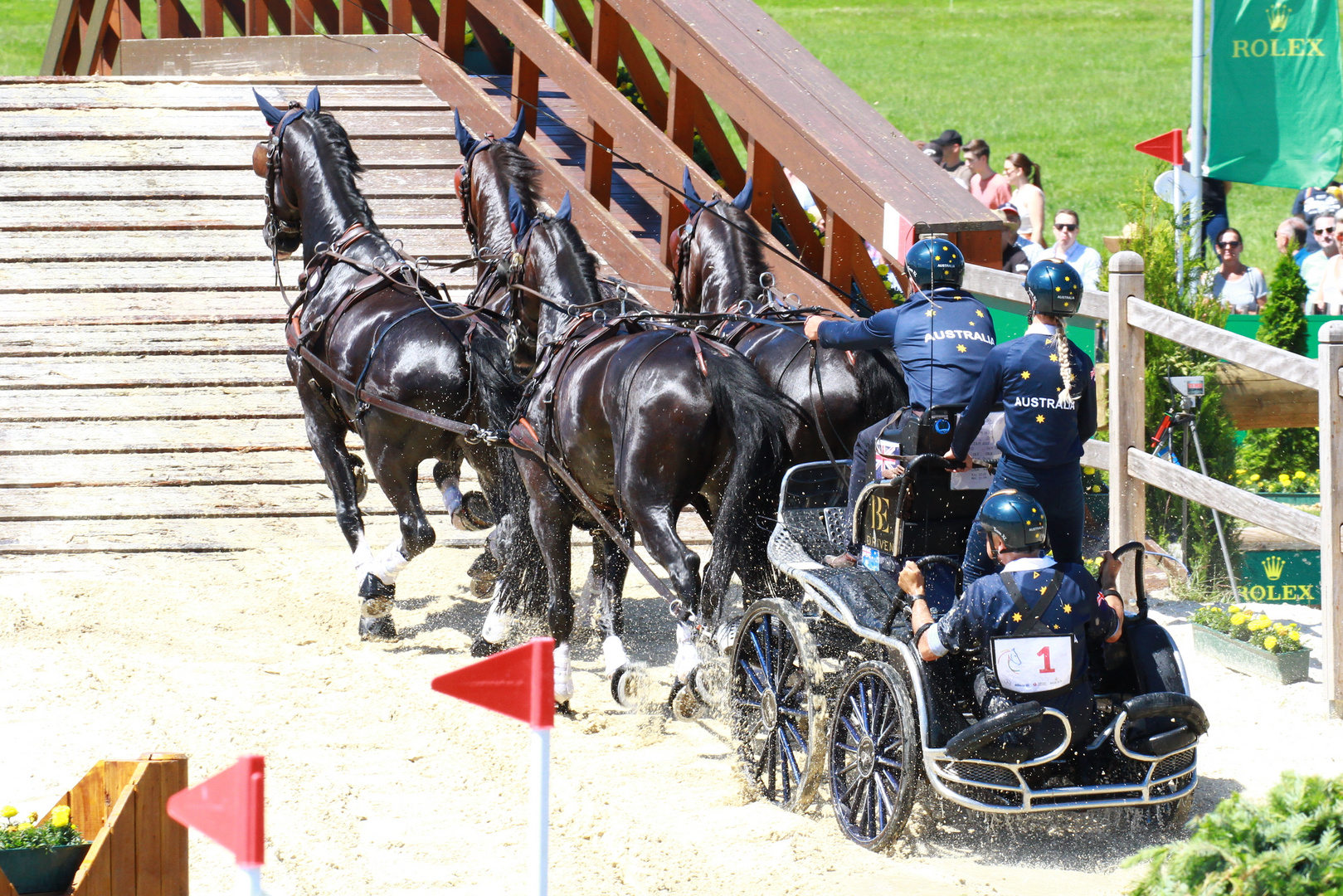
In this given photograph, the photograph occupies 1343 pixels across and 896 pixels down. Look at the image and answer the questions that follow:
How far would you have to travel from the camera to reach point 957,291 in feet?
18.3

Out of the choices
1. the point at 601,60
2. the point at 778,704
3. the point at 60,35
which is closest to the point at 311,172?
the point at 601,60

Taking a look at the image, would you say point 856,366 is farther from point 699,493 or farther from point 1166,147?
point 1166,147

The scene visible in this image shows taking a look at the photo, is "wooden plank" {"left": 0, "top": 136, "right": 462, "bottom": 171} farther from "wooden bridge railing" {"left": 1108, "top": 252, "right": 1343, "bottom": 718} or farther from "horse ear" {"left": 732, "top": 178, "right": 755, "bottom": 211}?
"wooden bridge railing" {"left": 1108, "top": 252, "right": 1343, "bottom": 718}

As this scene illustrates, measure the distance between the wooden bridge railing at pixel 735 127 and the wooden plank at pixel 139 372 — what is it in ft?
7.72

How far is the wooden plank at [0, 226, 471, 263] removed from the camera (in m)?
10.2

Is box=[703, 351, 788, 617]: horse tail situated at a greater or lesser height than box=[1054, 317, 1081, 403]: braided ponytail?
lesser

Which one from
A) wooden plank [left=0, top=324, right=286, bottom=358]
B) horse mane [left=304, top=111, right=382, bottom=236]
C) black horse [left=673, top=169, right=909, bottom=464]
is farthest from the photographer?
wooden plank [left=0, top=324, right=286, bottom=358]

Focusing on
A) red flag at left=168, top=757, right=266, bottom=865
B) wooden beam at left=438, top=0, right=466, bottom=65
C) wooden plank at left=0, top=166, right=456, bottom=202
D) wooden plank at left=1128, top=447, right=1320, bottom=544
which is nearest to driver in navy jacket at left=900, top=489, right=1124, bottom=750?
wooden plank at left=1128, top=447, right=1320, bottom=544

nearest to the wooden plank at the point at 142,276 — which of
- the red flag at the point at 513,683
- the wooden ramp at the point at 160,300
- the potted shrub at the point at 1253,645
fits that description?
the wooden ramp at the point at 160,300

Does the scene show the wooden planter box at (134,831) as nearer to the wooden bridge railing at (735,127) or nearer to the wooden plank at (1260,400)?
the wooden bridge railing at (735,127)

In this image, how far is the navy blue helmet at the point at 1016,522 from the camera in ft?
15.0

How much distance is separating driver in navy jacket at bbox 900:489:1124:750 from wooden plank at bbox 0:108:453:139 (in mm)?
7627

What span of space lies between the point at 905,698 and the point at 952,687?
0.69ft

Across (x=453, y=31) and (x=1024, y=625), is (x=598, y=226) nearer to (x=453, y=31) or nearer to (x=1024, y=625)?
(x=453, y=31)
